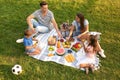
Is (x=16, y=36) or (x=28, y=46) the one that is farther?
(x=16, y=36)

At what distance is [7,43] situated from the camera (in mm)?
9336

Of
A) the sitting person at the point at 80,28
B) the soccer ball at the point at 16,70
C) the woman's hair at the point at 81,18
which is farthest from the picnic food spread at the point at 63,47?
the soccer ball at the point at 16,70

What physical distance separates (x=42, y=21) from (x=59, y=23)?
1.04 meters

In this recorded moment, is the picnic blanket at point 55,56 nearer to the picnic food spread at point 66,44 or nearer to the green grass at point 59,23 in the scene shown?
the green grass at point 59,23

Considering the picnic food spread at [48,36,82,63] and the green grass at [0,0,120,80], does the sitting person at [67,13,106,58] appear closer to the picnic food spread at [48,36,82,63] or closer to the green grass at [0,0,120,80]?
the picnic food spread at [48,36,82,63]

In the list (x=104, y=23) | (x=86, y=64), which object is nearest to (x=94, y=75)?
(x=86, y=64)

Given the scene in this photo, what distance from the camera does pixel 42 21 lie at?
9.77 meters

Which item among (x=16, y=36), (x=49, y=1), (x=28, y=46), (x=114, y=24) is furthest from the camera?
(x=49, y=1)

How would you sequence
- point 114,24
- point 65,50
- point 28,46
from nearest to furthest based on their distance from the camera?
point 28,46
point 65,50
point 114,24

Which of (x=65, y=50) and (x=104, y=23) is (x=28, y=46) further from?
(x=104, y=23)

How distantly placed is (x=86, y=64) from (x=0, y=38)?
3492mm

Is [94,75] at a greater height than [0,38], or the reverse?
[0,38]

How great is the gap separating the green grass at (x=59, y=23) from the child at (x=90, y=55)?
0.27 meters

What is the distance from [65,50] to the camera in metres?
9.17
